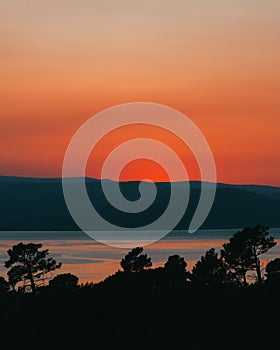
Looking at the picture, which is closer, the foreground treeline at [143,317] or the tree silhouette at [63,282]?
the foreground treeline at [143,317]

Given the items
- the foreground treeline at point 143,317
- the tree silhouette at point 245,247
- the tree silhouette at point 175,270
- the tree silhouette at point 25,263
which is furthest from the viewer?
the tree silhouette at point 25,263

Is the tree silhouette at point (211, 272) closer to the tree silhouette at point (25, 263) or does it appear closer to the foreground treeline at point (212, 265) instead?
the foreground treeline at point (212, 265)

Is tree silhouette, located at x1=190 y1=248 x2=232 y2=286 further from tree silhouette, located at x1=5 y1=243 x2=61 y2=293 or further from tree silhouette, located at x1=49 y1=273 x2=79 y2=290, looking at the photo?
tree silhouette, located at x1=5 y1=243 x2=61 y2=293

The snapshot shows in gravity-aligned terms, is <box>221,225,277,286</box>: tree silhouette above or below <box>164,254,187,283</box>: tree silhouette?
above

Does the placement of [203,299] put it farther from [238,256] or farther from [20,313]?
[238,256]

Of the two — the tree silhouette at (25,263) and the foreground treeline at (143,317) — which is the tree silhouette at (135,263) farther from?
the foreground treeline at (143,317)

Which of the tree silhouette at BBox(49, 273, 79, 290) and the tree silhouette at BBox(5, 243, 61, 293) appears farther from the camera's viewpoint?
the tree silhouette at BBox(5, 243, 61, 293)

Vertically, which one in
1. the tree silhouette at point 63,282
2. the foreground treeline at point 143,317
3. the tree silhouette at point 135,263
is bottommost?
the foreground treeline at point 143,317

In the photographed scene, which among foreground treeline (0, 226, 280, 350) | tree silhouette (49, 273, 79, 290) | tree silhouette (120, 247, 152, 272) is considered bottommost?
foreground treeline (0, 226, 280, 350)

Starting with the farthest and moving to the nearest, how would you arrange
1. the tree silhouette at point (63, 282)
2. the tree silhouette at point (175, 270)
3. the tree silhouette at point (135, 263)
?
1. the tree silhouette at point (135, 263)
2. the tree silhouette at point (175, 270)
3. the tree silhouette at point (63, 282)

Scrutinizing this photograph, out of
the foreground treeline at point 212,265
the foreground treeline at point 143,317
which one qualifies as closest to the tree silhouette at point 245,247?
the foreground treeline at point 212,265

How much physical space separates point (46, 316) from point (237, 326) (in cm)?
1207

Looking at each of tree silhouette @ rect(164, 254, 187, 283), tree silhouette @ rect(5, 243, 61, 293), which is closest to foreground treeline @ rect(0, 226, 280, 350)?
tree silhouette @ rect(164, 254, 187, 283)

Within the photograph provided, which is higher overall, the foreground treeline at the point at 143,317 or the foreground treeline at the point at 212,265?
the foreground treeline at the point at 212,265
